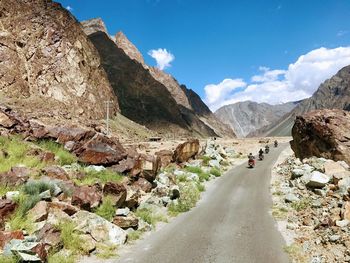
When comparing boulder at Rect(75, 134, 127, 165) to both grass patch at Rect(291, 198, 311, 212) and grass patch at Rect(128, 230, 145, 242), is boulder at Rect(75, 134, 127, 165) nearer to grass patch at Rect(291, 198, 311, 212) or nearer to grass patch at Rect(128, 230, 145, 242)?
grass patch at Rect(128, 230, 145, 242)

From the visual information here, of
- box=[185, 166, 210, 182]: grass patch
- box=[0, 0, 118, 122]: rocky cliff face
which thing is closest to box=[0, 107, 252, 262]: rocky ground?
box=[185, 166, 210, 182]: grass patch

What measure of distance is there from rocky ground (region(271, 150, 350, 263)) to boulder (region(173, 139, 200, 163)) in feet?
28.8

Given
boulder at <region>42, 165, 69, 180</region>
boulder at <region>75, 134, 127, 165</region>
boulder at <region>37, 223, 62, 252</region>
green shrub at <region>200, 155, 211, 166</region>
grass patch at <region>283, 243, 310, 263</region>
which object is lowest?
grass patch at <region>283, 243, 310, 263</region>

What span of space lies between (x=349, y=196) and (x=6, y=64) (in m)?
74.5

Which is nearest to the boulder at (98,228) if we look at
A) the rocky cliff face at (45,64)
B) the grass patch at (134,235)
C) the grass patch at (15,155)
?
the grass patch at (134,235)

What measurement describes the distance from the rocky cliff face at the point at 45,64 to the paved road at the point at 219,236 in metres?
54.3

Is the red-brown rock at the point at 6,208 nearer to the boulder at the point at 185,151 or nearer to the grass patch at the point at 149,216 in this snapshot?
the grass patch at the point at 149,216

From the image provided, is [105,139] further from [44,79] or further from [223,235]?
[44,79]

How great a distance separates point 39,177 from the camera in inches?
650

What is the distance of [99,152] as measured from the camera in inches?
848

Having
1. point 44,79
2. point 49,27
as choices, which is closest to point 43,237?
point 44,79

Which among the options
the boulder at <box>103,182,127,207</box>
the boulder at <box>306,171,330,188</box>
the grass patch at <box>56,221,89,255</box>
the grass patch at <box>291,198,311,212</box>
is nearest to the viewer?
the grass patch at <box>56,221,89,255</box>

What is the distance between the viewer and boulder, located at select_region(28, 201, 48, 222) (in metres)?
13.0

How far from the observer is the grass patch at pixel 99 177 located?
1816 cm
